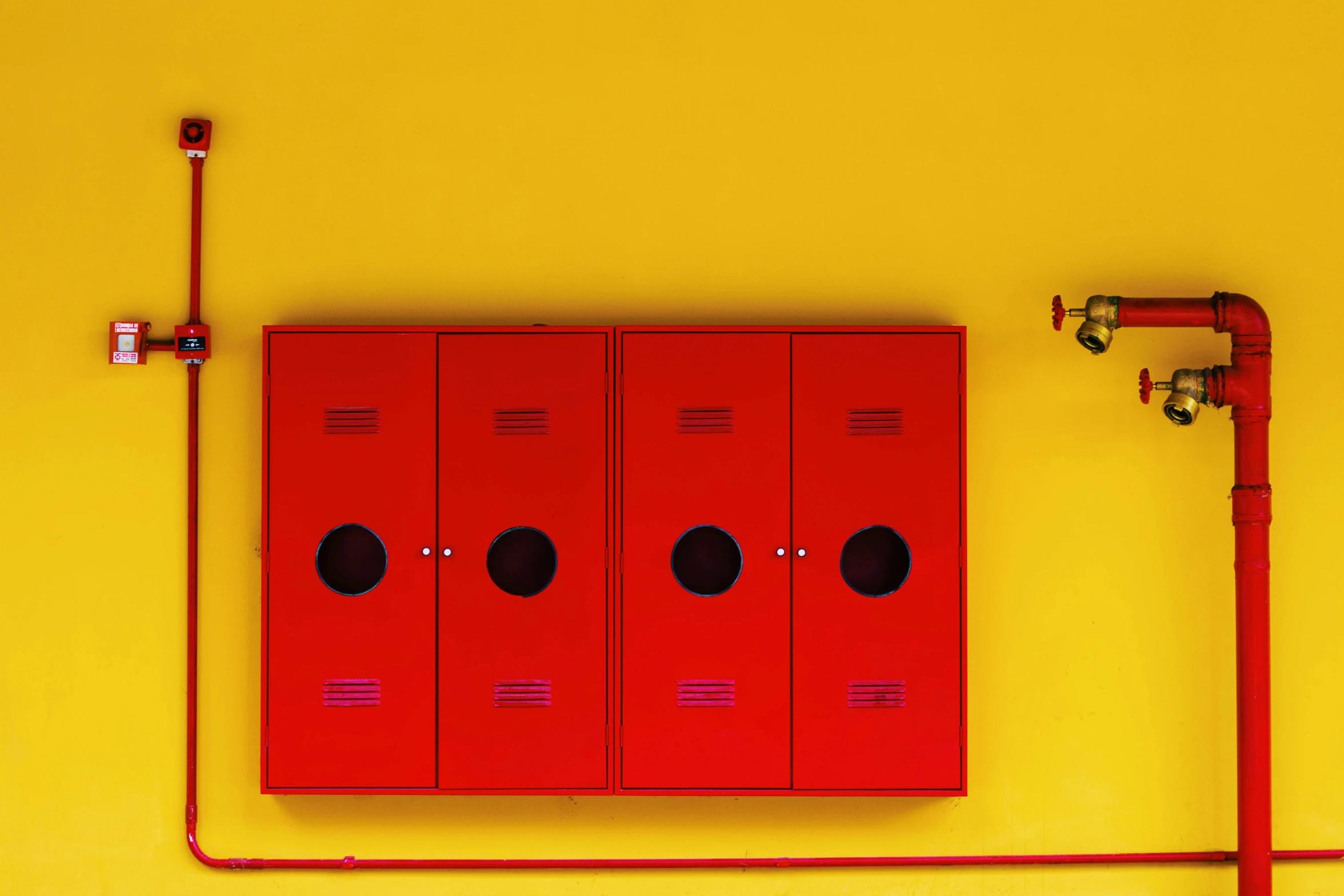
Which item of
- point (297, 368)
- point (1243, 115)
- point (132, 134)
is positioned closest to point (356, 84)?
point (132, 134)

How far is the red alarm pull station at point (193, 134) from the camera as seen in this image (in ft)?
9.39

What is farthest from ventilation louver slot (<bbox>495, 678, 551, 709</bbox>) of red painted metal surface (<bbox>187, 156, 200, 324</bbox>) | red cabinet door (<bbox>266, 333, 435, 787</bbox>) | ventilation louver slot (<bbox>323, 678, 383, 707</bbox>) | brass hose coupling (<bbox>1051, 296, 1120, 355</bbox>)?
brass hose coupling (<bbox>1051, 296, 1120, 355</bbox>)

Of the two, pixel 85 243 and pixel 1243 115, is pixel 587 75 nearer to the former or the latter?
pixel 85 243

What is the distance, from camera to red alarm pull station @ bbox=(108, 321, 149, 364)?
2.87 m

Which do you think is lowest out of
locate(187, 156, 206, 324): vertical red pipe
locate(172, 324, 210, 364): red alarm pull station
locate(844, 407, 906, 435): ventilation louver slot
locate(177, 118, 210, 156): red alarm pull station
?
locate(844, 407, 906, 435): ventilation louver slot

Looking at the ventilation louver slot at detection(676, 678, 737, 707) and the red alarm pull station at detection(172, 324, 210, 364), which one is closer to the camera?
the ventilation louver slot at detection(676, 678, 737, 707)

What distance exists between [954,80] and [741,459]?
1.27m

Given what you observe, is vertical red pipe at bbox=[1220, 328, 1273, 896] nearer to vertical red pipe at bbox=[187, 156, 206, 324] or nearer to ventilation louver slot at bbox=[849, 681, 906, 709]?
ventilation louver slot at bbox=[849, 681, 906, 709]

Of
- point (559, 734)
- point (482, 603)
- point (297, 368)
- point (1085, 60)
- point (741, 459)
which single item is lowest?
point (559, 734)

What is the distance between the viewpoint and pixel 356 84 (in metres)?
2.91

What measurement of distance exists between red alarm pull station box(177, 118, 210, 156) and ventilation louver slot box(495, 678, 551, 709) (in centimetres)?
175

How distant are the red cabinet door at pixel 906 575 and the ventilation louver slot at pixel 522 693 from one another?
0.68 meters

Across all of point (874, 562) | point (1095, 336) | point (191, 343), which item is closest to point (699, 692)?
point (874, 562)

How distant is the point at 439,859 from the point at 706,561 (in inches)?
45.7
